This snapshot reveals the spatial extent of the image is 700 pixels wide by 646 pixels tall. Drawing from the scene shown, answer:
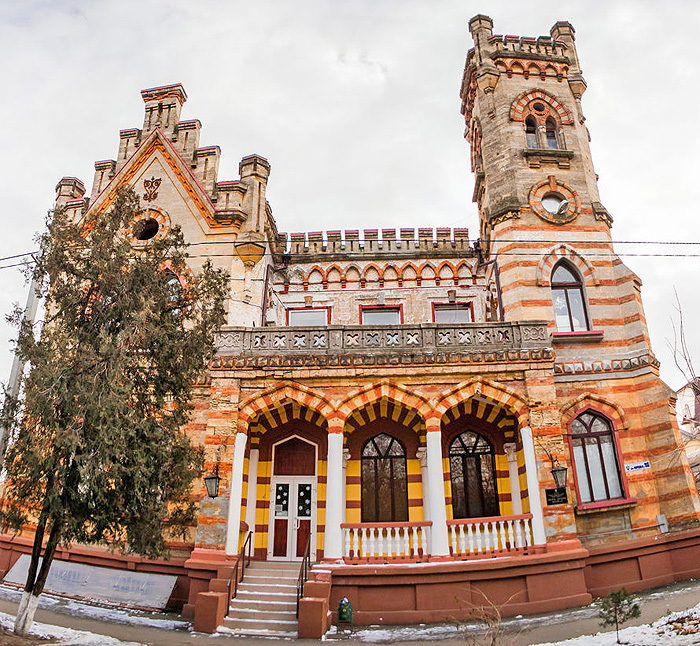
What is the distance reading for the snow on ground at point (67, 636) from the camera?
10.0 meters

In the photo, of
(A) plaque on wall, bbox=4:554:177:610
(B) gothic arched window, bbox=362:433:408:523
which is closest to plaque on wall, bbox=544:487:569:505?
(B) gothic arched window, bbox=362:433:408:523

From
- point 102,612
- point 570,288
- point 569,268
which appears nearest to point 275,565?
point 102,612

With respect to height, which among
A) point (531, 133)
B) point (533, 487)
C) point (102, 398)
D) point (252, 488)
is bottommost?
point (533, 487)

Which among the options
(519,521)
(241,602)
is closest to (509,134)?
(519,521)

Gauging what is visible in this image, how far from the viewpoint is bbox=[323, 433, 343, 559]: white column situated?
13.5 meters

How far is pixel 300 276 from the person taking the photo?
822 inches

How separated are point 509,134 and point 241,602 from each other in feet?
56.9

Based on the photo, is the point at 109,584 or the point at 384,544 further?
the point at 109,584

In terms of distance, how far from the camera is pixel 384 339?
15320 millimetres

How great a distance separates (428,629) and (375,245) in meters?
13.5

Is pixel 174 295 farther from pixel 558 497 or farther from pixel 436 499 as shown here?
pixel 558 497

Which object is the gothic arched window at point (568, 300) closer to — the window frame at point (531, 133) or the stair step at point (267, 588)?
the window frame at point (531, 133)

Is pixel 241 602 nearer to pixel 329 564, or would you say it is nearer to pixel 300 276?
pixel 329 564

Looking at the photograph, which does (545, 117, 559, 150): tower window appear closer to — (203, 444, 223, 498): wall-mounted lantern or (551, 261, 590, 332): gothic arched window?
(551, 261, 590, 332): gothic arched window
